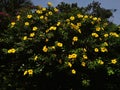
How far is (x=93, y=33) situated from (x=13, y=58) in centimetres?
211

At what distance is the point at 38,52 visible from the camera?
929 centimetres

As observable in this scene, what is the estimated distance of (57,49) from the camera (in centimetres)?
905

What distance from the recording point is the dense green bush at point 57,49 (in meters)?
8.91

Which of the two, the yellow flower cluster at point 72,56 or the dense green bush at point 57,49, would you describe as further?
the dense green bush at point 57,49

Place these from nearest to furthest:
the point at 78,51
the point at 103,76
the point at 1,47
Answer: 1. the point at 78,51
2. the point at 103,76
3. the point at 1,47

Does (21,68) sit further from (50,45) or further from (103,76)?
(103,76)

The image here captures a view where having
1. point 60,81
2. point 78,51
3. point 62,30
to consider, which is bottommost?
point 60,81

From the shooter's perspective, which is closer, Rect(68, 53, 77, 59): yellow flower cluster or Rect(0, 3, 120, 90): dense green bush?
Rect(68, 53, 77, 59): yellow flower cluster

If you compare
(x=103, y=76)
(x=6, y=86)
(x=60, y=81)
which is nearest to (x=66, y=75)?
(x=60, y=81)

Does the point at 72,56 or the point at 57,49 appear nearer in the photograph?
the point at 72,56

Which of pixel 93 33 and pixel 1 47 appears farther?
pixel 1 47

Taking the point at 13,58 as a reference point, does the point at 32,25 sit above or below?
above

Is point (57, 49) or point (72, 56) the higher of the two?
point (57, 49)

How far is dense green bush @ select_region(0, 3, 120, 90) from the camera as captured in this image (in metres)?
8.91
